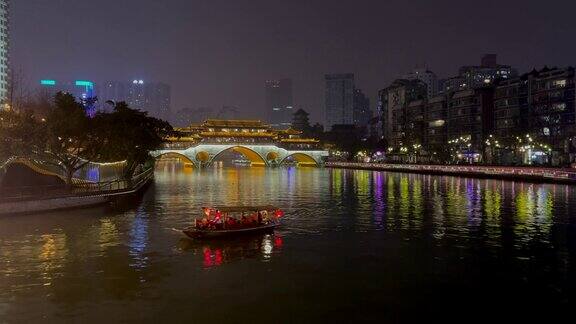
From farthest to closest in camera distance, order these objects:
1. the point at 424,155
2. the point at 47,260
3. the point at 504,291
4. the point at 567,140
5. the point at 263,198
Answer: the point at 424,155, the point at 567,140, the point at 263,198, the point at 47,260, the point at 504,291

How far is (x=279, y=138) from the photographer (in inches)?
Answer: 7136

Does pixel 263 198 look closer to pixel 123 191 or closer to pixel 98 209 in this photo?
pixel 123 191

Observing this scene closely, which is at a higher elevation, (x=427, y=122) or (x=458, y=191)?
(x=427, y=122)

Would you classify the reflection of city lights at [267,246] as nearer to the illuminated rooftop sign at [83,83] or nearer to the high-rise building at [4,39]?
the high-rise building at [4,39]

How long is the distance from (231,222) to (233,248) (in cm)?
284

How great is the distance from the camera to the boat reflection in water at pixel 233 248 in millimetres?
24562

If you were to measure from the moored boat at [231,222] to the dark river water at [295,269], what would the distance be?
0.69 meters

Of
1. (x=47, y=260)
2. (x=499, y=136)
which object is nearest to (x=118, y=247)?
(x=47, y=260)

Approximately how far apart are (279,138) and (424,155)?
162 feet

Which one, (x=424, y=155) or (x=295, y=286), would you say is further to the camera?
(x=424, y=155)

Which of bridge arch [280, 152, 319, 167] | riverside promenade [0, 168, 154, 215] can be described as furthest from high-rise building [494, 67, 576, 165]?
riverside promenade [0, 168, 154, 215]

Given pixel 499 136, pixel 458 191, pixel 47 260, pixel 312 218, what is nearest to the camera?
pixel 47 260

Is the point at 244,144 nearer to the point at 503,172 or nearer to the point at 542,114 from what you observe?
the point at 542,114

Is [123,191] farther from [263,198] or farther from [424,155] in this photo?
[424,155]
